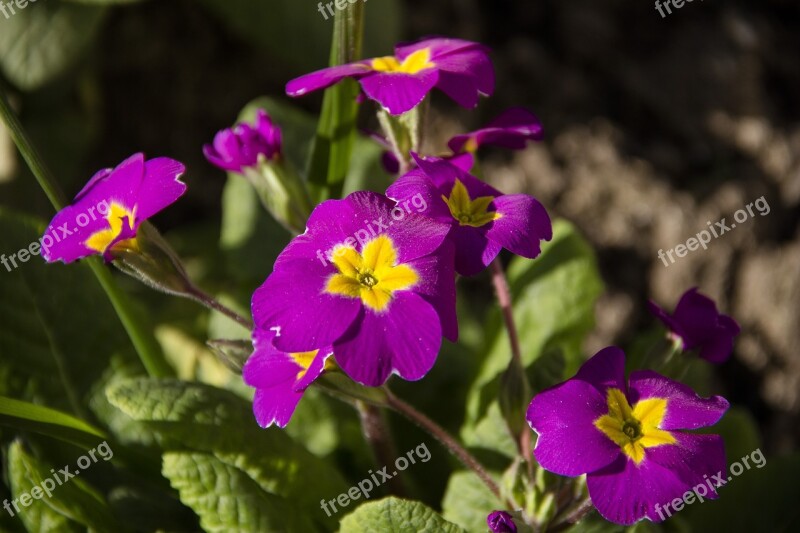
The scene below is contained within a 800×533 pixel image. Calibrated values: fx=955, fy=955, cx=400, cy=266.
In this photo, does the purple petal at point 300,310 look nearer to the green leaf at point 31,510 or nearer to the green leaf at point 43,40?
the green leaf at point 31,510

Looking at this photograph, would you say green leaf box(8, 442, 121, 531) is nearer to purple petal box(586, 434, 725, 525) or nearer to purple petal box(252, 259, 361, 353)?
purple petal box(252, 259, 361, 353)

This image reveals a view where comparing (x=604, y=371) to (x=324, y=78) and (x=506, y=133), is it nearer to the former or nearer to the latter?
(x=506, y=133)

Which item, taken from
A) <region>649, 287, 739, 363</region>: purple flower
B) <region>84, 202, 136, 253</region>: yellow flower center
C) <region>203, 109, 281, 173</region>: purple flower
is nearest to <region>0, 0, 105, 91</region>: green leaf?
<region>203, 109, 281, 173</region>: purple flower

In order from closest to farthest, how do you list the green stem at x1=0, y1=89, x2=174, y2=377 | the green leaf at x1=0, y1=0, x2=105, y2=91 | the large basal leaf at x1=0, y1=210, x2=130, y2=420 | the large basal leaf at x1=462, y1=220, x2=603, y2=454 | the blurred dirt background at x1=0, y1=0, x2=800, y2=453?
the green stem at x1=0, y1=89, x2=174, y2=377 → the large basal leaf at x1=0, y1=210, x2=130, y2=420 → the large basal leaf at x1=462, y1=220, x2=603, y2=454 → the green leaf at x1=0, y1=0, x2=105, y2=91 → the blurred dirt background at x1=0, y1=0, x2=800, y2=453

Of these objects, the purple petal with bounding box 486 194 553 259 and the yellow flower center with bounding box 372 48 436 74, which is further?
the yellow flower center with bounding box 372 48 436 74

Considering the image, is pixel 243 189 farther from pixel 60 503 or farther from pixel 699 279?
pixel 699 279

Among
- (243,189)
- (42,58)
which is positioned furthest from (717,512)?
(42,58)
